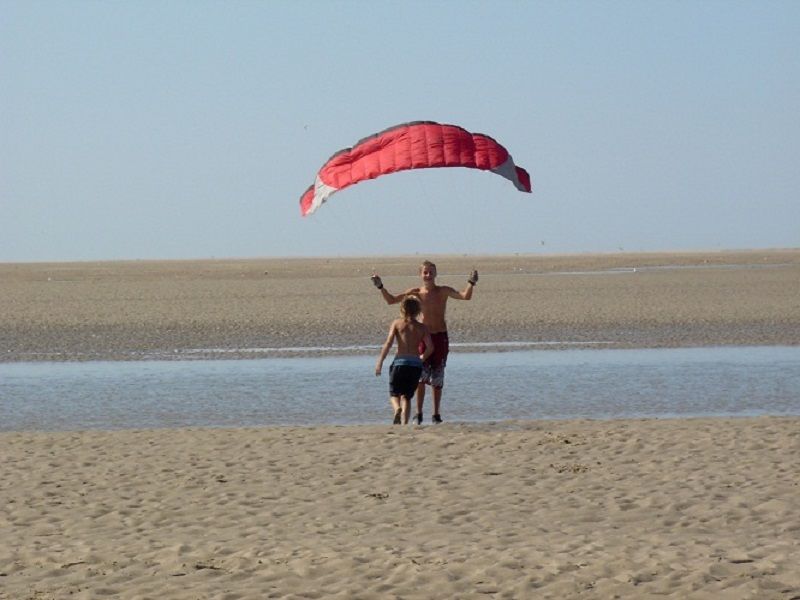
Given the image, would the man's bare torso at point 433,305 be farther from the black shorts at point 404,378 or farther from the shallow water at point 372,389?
the shallow water at point 372,389

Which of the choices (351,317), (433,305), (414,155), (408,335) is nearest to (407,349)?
(408,335)

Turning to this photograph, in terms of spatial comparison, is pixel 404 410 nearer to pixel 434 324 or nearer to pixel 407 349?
pixel 407 349

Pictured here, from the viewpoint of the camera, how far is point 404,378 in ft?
41.0

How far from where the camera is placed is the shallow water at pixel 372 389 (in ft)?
49.2

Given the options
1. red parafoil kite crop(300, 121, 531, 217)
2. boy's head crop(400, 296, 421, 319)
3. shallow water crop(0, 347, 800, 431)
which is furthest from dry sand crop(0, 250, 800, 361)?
boy's head crop(400, 296, 421, 319)

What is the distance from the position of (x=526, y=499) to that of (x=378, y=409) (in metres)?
6.17

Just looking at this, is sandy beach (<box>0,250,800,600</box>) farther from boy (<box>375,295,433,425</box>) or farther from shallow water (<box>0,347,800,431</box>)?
shallow water (<box>0,347,800,431</box>)

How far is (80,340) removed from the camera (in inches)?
1034

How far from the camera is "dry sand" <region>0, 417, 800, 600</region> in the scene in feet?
23.1

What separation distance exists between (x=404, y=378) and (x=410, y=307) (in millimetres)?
722

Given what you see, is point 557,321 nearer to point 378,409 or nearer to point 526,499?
point 378,409

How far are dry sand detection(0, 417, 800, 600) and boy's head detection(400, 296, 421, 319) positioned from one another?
3.76 ft


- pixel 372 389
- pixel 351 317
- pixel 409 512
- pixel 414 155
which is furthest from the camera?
pixel 351 317

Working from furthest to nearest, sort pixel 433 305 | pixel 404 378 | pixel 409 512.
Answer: pixel 433 305, pixel 404 378, pixel 409 512
